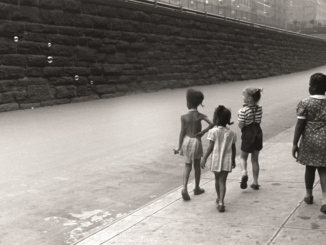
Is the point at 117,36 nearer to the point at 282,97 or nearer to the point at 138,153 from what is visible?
the point at 282,97

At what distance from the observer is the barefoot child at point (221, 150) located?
17.2ft

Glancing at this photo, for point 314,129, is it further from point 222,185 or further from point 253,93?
point 222,185

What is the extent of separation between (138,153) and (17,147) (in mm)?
2058

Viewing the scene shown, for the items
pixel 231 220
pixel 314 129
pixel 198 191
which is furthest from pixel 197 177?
pixel 314 129

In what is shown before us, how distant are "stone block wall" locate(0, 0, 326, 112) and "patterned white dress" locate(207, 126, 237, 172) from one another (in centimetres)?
854

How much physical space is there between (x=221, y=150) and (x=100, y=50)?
11.0 metres

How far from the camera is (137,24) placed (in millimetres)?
17359

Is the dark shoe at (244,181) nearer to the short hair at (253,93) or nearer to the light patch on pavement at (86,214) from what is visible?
the short hair at (253,93)

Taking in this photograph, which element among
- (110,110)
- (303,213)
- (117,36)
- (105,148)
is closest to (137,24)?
(117,36)

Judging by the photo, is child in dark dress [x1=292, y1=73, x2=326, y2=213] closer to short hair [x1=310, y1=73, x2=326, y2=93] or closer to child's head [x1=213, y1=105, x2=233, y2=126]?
short hair [x1=310, y1=73, x2=326, y2=93]

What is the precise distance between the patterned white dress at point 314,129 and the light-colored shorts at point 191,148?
117 cm

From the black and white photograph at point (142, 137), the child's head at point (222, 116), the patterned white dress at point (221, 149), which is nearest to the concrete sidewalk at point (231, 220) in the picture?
the black and white photograph at point (142, 137)

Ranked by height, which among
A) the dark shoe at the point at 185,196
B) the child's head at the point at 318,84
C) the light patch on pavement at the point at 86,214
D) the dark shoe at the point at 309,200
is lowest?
the light patch on pavement at the point at 86,214

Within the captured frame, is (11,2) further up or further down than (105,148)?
further up
